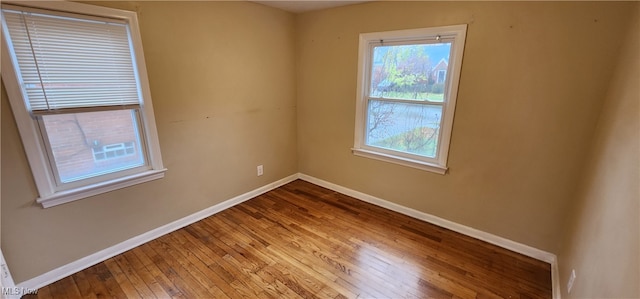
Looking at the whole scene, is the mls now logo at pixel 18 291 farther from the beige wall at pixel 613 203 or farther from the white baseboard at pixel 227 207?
the beige wall at pixel 613 203

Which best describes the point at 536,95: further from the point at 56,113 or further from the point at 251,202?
the point at 56,113

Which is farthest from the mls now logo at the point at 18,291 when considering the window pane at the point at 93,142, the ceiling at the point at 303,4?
the ceiling at the point at 303,4

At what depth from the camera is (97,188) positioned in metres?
2.00

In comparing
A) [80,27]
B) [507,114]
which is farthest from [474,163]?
[80,27]

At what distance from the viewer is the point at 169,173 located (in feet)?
7.93

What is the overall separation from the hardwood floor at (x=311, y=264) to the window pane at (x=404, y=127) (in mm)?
798

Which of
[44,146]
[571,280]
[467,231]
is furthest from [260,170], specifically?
[571,280]

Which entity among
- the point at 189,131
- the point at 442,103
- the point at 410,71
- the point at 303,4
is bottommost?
the point at 189,131

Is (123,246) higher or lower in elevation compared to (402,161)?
lower

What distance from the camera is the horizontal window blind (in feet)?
5.23

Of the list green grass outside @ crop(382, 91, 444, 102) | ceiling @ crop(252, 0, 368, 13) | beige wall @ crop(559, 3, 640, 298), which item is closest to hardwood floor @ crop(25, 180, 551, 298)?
beige wall @ crop(559, 3, 640, 298)

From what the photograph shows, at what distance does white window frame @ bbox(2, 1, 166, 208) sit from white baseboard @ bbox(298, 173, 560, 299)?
6.87ft

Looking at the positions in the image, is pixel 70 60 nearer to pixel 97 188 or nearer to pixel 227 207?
pixel 97 188

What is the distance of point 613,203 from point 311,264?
185 centimetres
